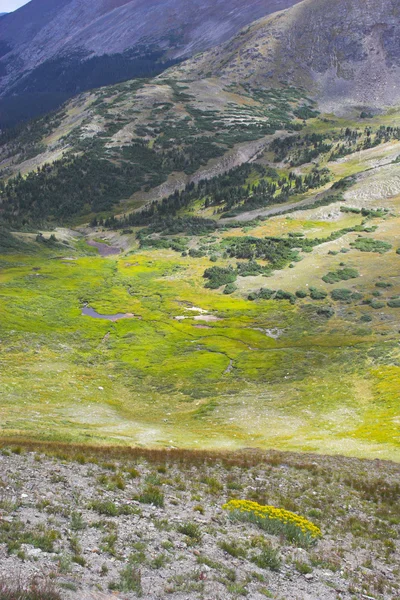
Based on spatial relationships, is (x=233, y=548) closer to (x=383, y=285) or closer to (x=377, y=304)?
(x=377, y=304)

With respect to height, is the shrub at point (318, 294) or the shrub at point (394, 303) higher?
the shrub at point (318, 294)

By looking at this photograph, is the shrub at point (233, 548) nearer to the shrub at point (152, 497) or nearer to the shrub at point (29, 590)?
the shrub at point (152, 497)

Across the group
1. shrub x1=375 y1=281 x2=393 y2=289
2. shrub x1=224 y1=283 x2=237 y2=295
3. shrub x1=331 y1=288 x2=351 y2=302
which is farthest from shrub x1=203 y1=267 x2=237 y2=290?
shrub x1=375 y1=281 x2=393 y2=289

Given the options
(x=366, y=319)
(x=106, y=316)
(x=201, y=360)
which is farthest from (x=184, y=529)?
(x=106, y=316)

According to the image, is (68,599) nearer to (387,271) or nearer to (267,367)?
(267,367)

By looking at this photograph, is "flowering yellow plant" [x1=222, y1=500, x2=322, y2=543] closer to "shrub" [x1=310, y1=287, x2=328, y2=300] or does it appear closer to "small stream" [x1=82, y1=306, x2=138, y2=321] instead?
"small stream" [x1=82, y1=306, x2=138, y2=321]

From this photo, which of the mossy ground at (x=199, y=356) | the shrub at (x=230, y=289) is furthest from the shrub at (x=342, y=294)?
the shrub at (x=230, y=289)

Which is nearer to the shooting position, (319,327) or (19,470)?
(19,470)

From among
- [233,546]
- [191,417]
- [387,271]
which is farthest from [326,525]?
[387,271]
